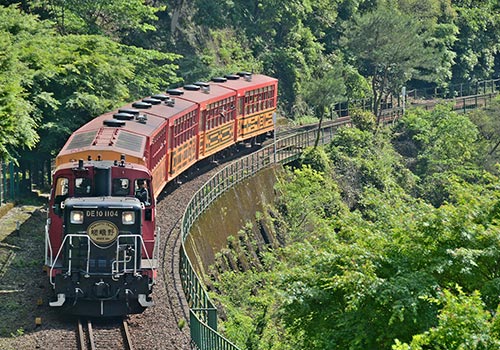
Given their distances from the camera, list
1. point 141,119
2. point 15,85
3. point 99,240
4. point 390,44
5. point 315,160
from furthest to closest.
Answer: point 390,44 → point 315,160 → point 141,119 → point 15,85 → point 99,240

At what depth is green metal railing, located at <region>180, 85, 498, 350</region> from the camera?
73.9ft

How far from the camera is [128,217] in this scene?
23.4m

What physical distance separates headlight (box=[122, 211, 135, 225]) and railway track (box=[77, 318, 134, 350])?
2.27 meters

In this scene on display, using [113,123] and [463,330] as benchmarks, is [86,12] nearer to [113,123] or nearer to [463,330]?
[113,123]

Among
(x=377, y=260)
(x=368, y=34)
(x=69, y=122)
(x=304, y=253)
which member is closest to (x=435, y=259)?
(x=377, y=260)

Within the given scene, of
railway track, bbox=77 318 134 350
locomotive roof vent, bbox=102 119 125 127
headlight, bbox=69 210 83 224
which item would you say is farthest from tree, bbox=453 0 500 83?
headlight, bbox=69 210 83 224

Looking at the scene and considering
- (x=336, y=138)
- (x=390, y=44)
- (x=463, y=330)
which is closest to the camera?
(x=463, y=330)

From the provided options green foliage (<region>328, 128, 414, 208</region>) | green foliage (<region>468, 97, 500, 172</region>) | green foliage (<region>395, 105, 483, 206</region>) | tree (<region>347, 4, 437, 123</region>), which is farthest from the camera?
tree (<region>347, 4, 437, 123</region>)

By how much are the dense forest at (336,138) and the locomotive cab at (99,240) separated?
346 cm

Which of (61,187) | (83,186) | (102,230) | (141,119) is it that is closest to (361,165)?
(141,119)

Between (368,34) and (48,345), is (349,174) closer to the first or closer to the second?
(368,34)

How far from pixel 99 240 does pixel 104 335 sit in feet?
6.86

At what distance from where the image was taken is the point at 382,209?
32.2 meters

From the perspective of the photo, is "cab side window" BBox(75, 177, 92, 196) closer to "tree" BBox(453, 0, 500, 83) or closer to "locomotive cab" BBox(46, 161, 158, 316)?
"locomotive cab" BBox(46, 161, 158, 316)
